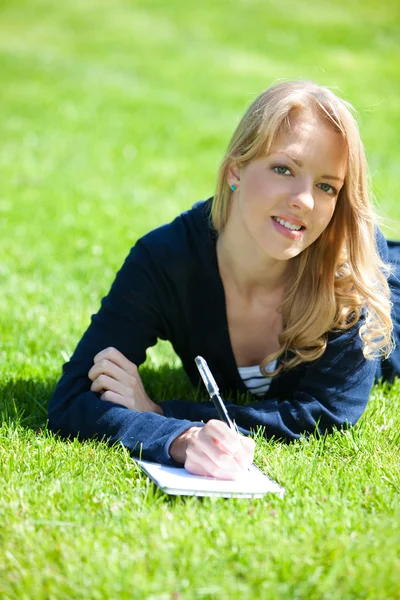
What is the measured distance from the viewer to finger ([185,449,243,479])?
2715 millimetres

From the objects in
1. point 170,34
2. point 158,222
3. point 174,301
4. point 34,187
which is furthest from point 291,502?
point 170,34

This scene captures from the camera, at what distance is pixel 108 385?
3213mm

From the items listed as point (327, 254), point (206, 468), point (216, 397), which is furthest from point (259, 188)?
point (206, 468)

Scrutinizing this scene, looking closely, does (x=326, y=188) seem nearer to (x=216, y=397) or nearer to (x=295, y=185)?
(x=295, y=185)

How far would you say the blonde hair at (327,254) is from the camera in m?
3.10

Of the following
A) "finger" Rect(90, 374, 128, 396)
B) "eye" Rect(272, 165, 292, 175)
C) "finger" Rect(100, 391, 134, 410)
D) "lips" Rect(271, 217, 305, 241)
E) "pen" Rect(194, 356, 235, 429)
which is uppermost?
"eye" Rect(272, 165, 292, 175)

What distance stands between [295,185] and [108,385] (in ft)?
3.33

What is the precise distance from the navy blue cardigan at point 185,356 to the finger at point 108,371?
59 millimetres

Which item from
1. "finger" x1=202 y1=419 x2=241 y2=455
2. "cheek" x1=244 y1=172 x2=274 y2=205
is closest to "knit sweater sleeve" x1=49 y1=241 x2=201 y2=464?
"finger" x1=202 y1=419 x2=241 y2=455

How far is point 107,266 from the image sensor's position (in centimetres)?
560

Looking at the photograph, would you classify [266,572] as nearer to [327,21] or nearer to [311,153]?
[311,153]

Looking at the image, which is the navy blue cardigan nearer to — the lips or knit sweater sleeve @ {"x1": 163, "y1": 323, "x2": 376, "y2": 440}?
knit sweater sleeve @ {"x1": 163, "y1": 323, "x2": 376, "y2": 440}

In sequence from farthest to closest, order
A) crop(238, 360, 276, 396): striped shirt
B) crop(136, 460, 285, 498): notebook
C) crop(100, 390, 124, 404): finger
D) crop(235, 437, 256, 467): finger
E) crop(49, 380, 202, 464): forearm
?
crop(238, 360, 276, 396): striped shirt, crop(100, 390, 124, 404): finger, crop(49, 380, 202, 464): forearm, crop(235, 437, 256, 467): finger, crop(136, 460, 285, 498): notebook

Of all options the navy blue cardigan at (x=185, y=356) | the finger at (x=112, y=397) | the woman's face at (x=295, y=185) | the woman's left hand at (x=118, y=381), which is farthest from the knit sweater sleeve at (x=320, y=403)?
the woman's face at (x=295, y=185)
